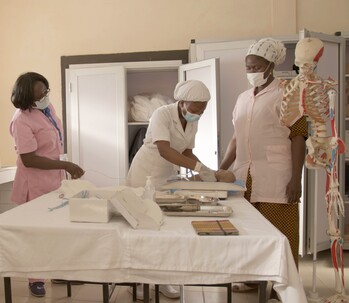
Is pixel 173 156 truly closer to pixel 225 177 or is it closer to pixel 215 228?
pixel 225 177

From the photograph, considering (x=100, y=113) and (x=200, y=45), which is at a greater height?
(x=200, y=45)

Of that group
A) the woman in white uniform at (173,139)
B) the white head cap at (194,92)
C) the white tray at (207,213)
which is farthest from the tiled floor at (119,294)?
the white head cap at (194,92)

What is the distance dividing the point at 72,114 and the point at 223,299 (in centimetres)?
223

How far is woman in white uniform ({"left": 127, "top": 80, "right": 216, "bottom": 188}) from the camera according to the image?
1965 millimetres

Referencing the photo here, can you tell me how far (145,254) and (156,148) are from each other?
0.99m

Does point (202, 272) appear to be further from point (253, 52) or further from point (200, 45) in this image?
point (200, 45)

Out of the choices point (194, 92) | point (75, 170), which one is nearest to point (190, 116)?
point (194, 92)

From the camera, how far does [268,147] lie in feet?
6.88

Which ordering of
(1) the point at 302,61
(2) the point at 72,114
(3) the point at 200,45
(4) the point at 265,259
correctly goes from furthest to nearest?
(2) the point at 72,114 → (3) the point at 200,45 → (1) the point at 302,61 → (4) the point at 265,259

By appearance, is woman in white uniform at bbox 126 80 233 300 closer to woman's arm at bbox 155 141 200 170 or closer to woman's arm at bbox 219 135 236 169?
woman's arm at bbox 155 141 200 170

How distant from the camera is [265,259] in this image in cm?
125

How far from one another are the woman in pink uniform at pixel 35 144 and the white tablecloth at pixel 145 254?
0.89 meters

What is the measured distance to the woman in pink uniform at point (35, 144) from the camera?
229cm

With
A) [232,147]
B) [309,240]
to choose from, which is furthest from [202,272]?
[309,240]
